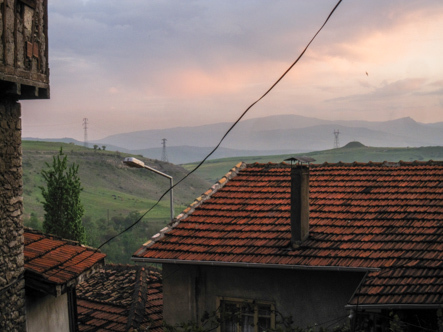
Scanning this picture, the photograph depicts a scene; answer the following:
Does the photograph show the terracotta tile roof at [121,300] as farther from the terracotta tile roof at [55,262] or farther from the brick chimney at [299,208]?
the brick chimney at [299,208]

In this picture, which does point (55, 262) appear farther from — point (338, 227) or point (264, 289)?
point (338, 227)

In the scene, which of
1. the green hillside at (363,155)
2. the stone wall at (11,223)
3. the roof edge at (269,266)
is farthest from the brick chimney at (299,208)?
the green hillside at (363,155)

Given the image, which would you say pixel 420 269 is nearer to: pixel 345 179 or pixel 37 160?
pixel 345 179

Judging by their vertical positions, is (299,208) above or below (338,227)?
above

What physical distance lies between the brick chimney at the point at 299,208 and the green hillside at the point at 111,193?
51165mm

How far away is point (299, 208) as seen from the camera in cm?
1223

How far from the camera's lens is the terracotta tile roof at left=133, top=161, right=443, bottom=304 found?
35.3 feet

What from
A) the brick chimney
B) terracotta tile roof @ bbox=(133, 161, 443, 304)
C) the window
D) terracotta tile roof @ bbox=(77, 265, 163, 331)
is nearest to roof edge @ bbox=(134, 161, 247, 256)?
terracotta tile roof @ bbox=(133, 161, 443, 304)

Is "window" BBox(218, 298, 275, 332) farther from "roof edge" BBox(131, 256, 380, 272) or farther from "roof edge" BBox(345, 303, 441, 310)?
"roof edge" BBox(345, 303, 441, 310)

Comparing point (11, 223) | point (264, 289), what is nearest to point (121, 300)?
point (264, 289)

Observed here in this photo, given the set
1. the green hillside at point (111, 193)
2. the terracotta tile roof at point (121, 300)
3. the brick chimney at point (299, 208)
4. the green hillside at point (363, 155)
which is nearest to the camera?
the brick chimney at point (299, 208)

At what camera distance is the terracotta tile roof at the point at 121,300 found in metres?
15.7

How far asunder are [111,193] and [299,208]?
9431cm

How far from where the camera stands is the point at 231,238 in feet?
42.9
